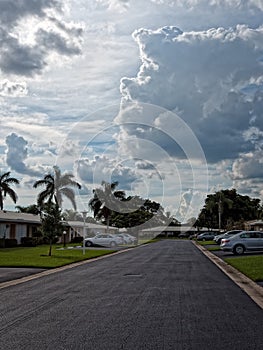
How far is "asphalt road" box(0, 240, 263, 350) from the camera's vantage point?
8.21 m

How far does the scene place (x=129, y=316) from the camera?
34.4ft

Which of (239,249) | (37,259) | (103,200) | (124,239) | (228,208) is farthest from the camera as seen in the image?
(228,208)

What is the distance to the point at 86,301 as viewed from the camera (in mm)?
12719

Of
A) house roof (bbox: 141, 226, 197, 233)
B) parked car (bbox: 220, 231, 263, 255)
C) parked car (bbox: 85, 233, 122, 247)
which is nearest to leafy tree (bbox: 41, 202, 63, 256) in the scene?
parked car (bbox: 220, 231, 263, 255)

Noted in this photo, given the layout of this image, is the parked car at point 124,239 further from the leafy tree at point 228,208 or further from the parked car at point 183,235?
the parked car at point 183,235

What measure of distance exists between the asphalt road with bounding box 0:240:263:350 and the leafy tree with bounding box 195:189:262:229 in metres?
95.3

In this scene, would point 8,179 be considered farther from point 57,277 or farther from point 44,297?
point 44,297

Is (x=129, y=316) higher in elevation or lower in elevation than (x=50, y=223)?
lower

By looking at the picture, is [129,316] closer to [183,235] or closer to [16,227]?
[16,227]

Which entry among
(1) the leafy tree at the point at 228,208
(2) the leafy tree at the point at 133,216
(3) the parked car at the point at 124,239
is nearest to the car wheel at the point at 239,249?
(3) the parked car at the point at 124,239

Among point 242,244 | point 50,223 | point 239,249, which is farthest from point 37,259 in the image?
point 242,244

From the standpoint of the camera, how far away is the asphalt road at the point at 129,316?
821 cm

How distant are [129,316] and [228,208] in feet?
348

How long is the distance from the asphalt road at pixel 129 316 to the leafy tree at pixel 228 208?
95318 mm
